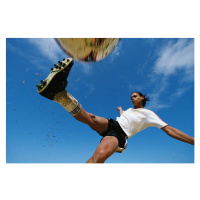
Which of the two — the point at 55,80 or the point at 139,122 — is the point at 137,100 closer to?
the point at 139,122

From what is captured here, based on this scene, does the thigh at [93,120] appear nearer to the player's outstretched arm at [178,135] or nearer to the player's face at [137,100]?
the player's face at [137,100]

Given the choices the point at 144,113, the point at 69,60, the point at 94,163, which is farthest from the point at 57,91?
the point at 144,113

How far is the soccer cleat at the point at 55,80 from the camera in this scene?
2.85 metres

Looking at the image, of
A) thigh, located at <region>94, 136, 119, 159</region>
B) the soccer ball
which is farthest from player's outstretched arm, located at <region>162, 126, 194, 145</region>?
the soccer ball

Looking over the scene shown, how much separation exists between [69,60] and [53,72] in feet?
1.18

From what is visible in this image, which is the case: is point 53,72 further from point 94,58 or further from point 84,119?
point 94,58

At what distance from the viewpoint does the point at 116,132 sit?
3436 mm

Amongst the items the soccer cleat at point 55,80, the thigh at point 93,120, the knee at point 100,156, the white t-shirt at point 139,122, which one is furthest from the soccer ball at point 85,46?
the knee at point 100,156

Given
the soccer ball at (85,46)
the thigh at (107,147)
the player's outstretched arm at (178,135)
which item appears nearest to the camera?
the thigh at (107,147)

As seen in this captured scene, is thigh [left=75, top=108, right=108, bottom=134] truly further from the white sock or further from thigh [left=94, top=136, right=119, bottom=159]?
thigh [left=94, top=136, right=119, bottom=159]

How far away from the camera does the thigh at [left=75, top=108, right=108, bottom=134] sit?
3.07 meters

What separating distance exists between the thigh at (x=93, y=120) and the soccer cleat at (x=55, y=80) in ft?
2.03

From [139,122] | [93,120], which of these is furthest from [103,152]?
[139,122]

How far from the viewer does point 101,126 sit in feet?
11.2
